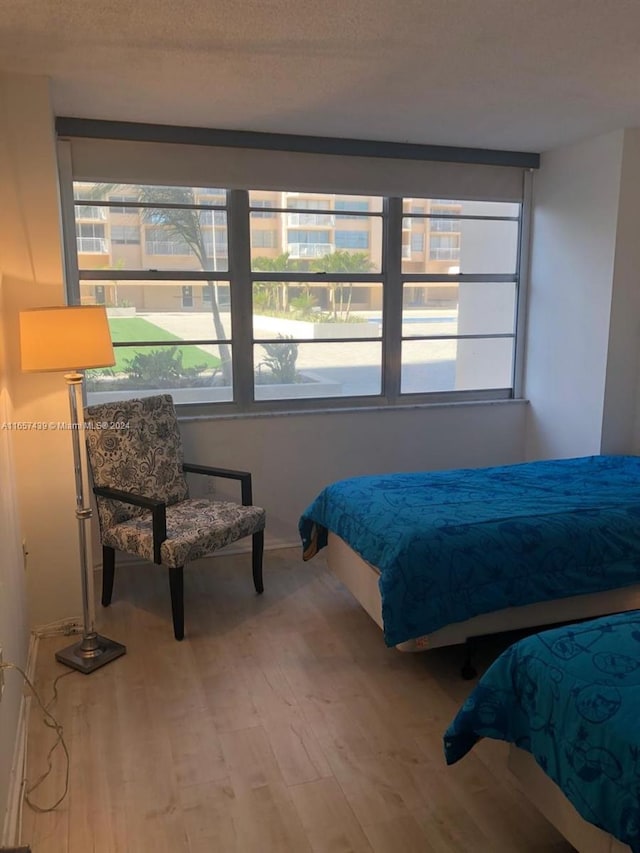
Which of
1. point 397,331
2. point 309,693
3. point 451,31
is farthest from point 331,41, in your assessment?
point 309,693

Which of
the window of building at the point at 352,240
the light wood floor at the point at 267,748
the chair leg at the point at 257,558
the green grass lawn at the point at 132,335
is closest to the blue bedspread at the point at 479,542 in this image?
the light wood floor at the point at 267,748

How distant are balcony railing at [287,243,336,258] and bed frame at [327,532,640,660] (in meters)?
2.04

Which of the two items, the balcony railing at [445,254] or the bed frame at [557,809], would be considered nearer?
the bed frame at [557,809]

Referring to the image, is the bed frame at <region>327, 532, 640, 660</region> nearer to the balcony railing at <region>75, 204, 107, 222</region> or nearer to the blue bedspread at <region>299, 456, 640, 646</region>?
the blue bedspread at <region>299, 456, 640, 646</region>

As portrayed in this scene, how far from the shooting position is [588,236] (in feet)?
14.1

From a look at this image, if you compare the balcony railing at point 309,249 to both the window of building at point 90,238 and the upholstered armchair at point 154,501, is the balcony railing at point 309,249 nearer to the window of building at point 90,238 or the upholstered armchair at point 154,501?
the window of building at point 90,238

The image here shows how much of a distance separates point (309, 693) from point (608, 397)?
263 centimetres

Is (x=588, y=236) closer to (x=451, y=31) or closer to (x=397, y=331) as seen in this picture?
(x=397, y=331)

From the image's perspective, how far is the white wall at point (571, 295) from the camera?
13.7ft

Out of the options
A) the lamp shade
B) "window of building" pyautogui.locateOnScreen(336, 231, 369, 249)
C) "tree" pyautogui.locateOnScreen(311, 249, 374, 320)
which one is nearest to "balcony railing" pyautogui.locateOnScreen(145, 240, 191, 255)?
"tree" pyautogui.locateOnScreen(311, 249, 374, 320)

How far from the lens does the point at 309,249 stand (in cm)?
439

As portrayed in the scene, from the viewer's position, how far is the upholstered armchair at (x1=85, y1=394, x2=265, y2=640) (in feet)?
10.7

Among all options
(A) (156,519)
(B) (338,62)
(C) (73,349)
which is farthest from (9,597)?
(B) (338,62)

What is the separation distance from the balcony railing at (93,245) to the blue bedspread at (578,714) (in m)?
3.14
